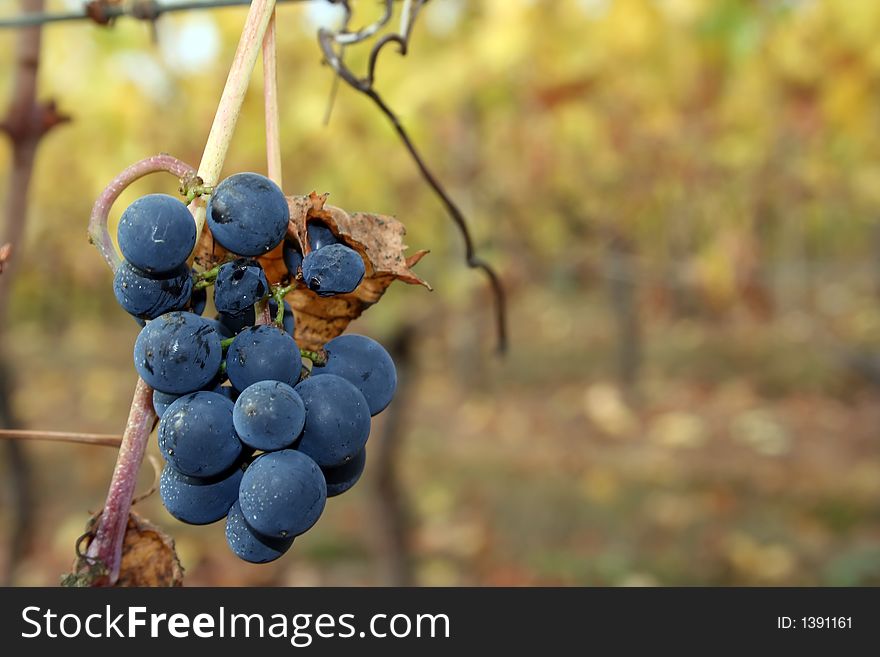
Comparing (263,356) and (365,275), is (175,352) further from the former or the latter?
(365,275)

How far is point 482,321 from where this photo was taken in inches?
407

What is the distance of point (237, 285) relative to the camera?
A: 672mm

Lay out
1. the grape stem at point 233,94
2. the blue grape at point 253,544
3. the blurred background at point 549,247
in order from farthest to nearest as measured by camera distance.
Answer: the blurred background at point 549,247 → the blue grape at point 253,544 → the grape stem at point 233,94

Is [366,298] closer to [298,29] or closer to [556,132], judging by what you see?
[298,29]

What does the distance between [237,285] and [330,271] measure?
82 millimetres

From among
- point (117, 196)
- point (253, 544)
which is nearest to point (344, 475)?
point (253, 544)

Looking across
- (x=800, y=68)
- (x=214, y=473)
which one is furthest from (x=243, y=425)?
(x=800, y=68)

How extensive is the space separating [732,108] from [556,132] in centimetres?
140

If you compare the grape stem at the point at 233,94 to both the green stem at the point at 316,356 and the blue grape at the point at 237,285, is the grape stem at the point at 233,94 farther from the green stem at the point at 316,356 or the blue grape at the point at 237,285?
the green stem at the point at 316,356

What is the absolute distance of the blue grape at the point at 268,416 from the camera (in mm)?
634

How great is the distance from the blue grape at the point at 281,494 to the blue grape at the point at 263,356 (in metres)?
0.07

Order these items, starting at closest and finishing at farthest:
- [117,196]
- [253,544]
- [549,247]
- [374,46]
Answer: [117,196], [253,544], [374,46], [549,247]

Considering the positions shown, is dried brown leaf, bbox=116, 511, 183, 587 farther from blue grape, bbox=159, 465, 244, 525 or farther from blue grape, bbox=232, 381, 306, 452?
blue grape, bbox=232, 381, 306, 452

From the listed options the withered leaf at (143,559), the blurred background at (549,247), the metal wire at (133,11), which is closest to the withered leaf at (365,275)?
the withered leaf at (143,559)
